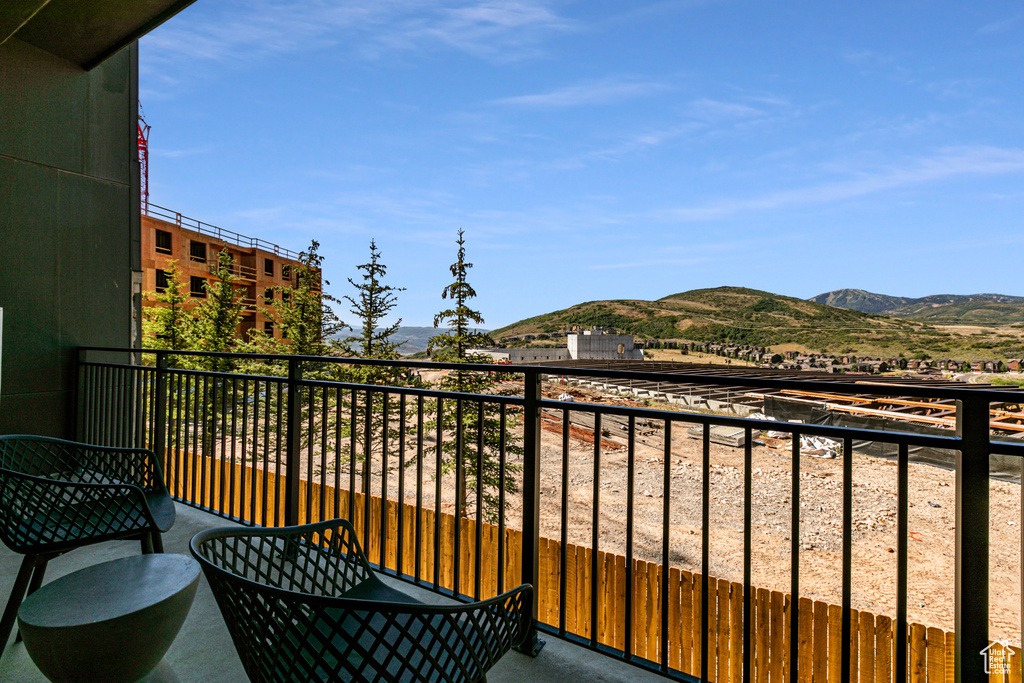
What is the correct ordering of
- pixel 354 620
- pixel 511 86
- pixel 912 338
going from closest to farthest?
pixel 354 620
pixel 912 338
pixel 511 86

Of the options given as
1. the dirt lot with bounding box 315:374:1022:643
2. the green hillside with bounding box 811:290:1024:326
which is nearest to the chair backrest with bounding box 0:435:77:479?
the dirt lot with bounding box 315:374:1022:643

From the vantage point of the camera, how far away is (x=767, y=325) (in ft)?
191

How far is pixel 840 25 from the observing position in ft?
211

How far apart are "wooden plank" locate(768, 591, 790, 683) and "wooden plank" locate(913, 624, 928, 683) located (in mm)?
879

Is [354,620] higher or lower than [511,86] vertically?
lower

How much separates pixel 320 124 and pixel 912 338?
77.7 m

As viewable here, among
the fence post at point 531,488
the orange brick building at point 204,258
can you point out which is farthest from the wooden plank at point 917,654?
the orange brick building at point 204,258

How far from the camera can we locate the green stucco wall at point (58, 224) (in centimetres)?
365

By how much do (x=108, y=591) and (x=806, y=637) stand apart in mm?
4736

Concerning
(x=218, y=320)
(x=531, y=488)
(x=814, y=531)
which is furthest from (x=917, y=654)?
(x=218, y=320)

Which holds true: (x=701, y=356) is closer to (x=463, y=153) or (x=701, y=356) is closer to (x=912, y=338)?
(x=912, y=338)

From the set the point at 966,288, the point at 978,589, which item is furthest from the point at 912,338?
the point at 966,288

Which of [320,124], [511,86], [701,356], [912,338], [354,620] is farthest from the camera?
[511,86]

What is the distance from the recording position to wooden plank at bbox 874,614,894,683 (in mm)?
3824
